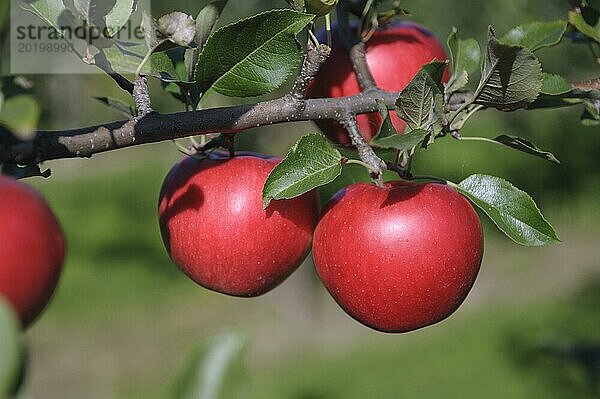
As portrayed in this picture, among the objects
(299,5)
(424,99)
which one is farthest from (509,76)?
(299,5)

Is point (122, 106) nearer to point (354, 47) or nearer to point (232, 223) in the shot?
point (232, 223)

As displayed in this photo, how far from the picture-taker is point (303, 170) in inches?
26.6

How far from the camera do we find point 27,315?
610 millimetres

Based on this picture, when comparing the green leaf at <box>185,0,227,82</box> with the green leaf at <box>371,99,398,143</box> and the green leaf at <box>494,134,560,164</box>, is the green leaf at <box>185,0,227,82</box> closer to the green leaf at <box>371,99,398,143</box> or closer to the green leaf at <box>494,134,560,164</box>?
the green leaf at <box>371,99,398,143</box>

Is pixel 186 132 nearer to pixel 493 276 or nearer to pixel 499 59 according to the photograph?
pixel 499 59

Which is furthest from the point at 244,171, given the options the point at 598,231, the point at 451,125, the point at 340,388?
the point at 598,231

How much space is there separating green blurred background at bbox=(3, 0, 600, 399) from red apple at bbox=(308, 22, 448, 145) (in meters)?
1.05

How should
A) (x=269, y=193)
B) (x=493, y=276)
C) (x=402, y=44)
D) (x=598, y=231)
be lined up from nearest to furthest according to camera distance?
(x=269, y=193), (x=402, y=44), (x=493, y=276), (x=598, y=231)

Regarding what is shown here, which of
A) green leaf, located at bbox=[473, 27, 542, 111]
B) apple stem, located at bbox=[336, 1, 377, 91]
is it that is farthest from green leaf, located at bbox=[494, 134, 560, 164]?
apple stem, located at bbox=[336, 1, 377, 91]

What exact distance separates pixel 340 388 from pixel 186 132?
Result: 8.85 ft

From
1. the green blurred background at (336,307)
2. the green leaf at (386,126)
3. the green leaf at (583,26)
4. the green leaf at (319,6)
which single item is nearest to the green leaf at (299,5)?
the green leaf at (319,6)

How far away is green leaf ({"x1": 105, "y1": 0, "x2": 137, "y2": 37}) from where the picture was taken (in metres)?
0.68

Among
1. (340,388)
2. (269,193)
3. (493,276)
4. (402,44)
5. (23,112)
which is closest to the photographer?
(23,112)

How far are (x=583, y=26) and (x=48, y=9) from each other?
523mm
